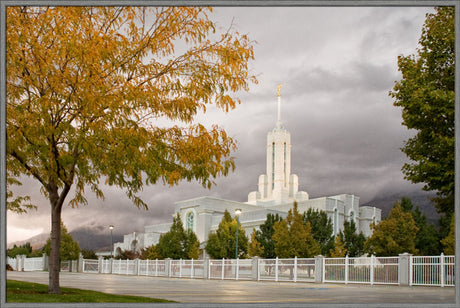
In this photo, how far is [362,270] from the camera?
923 inches

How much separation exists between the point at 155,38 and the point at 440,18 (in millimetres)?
10245

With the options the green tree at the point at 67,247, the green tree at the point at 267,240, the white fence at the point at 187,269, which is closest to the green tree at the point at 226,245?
the green tree at the point at 267,240

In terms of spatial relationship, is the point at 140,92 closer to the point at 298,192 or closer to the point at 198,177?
the point at 198,177

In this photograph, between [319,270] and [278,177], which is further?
[278,177]

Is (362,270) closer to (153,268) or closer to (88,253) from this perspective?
(153,268)

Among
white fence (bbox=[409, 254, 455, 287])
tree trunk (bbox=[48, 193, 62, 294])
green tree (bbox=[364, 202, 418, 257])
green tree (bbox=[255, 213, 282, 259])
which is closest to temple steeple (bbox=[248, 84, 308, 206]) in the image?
green tree (bbox=[255, 213, 282, 259])

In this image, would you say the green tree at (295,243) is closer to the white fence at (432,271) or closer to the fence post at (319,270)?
the fence post at (319,270)

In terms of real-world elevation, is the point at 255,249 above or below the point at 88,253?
above

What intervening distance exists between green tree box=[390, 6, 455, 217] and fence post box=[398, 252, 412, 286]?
551cm

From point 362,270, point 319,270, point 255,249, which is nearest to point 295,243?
point 255,249

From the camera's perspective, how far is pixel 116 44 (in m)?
9.55

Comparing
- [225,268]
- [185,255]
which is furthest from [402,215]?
[185,255]

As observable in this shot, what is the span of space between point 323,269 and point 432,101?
475 inches

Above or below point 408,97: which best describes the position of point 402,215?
below
